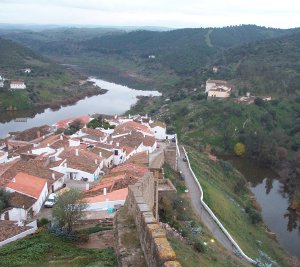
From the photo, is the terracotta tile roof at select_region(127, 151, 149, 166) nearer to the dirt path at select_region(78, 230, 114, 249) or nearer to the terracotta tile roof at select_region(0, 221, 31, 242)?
the terracotta tile roof at select_region(0, 221, 31, 242)

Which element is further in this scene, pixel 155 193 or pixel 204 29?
pixel 204 29

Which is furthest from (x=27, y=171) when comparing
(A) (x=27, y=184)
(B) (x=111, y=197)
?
(B) (x=111, y=197)

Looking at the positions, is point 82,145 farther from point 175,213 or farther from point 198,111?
point 198,111

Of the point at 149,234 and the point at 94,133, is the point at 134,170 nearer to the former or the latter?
the point at 94,133

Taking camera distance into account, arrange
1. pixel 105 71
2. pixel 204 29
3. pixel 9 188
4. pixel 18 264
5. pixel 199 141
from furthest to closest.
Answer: pixel 204 29, pixel 105 71, pixel 199 141, pixel 9 188, pixel 18 264

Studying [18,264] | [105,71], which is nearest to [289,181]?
[18,264]

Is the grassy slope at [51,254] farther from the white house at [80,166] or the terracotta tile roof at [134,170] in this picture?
the white house at [80,166]

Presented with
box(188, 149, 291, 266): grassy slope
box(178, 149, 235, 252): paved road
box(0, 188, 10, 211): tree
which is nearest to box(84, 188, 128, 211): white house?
box(0, 188, 10, 211): tree
